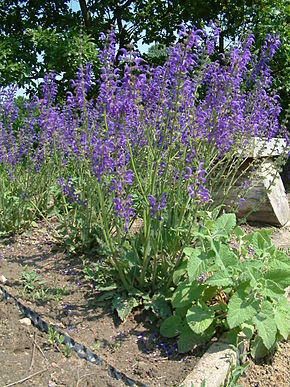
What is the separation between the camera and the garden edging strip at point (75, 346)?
96.4 inches

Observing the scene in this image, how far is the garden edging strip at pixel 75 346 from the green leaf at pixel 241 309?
594 mm

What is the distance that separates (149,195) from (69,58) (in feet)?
21.1

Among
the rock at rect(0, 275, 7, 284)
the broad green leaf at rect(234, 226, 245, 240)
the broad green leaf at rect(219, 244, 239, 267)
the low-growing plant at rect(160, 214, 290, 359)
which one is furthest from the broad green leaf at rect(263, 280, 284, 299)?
the rock at rect(0, 275, 7, 284)

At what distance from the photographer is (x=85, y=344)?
2711 millimetres

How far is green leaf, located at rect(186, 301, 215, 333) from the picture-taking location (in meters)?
2.55

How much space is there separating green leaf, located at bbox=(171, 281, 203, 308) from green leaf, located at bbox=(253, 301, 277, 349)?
14.5 inches

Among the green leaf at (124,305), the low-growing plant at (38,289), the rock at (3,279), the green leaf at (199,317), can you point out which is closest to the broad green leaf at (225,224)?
the green leaf at (199,317)

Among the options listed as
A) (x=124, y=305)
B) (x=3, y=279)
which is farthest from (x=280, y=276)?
(x=3, y=279)

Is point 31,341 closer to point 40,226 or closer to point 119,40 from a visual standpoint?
point 40,226

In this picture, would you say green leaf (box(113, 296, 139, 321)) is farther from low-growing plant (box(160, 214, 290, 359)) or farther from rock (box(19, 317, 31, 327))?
rock (box(19, 317, 31, 327))

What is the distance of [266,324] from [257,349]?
36 cm

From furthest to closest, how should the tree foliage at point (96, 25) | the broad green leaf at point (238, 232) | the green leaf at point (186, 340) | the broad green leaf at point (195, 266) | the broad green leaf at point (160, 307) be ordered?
the tree foliage at point (96, 25) → the broad green leaf at point (238, 232) → the broad green leaf at point (160, 307) → the green leaf at point (186, 340) → the broad green leaf at point (195, 266)

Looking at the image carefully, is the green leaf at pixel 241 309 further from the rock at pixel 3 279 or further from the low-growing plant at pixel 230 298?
the rock at pixel 3 279

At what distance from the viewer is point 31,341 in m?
2.72
